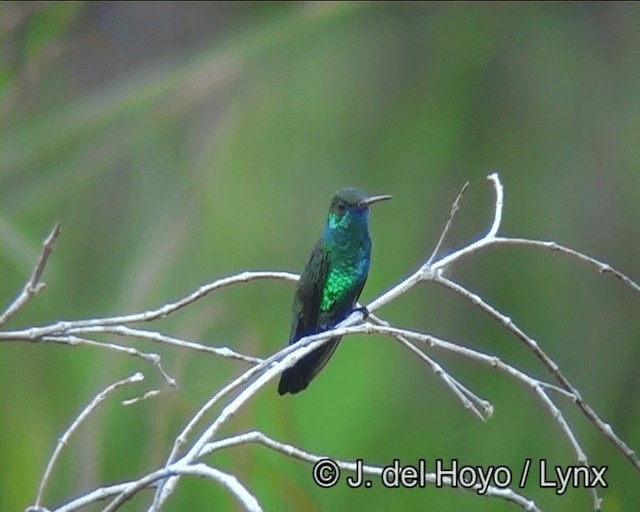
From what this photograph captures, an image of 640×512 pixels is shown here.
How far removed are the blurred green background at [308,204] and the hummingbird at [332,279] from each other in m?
0.32

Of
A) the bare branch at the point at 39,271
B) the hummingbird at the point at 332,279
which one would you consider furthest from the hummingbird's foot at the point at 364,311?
the bare branch at the point at 39,271

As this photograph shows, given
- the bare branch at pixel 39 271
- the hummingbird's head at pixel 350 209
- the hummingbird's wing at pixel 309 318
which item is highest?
A: the hummingbird's head at pixel 350 209

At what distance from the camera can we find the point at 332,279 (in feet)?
4.82

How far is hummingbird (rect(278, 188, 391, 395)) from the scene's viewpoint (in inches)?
57.2

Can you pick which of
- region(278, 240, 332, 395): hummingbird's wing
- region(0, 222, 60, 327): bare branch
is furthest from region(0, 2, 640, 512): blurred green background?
region(0, 222, 60, 327): bare branch

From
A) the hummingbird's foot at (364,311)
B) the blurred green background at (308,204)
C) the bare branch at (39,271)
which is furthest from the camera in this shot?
the blurred green background at (308,204)

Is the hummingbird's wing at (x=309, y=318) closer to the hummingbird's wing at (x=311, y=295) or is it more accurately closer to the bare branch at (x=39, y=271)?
the hummingbird's wing at (x=311, y=295)

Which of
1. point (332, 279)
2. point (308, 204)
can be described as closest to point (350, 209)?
point (332, 279)

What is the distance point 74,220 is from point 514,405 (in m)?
0.97

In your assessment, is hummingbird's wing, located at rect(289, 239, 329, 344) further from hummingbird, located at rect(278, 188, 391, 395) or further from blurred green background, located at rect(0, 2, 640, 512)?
blurred green background, located at rect(0, 2, 640, 512)

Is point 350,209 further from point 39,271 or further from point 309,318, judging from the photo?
point 39,271

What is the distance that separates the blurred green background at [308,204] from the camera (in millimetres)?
1776

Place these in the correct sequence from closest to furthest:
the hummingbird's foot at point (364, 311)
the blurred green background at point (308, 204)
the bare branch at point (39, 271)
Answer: the bare branch at point (39, 271), the hummingbird's foot at point (364, 311), the blurred green background at point (308, 204)

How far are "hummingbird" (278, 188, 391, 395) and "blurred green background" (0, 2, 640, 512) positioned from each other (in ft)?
1.05
